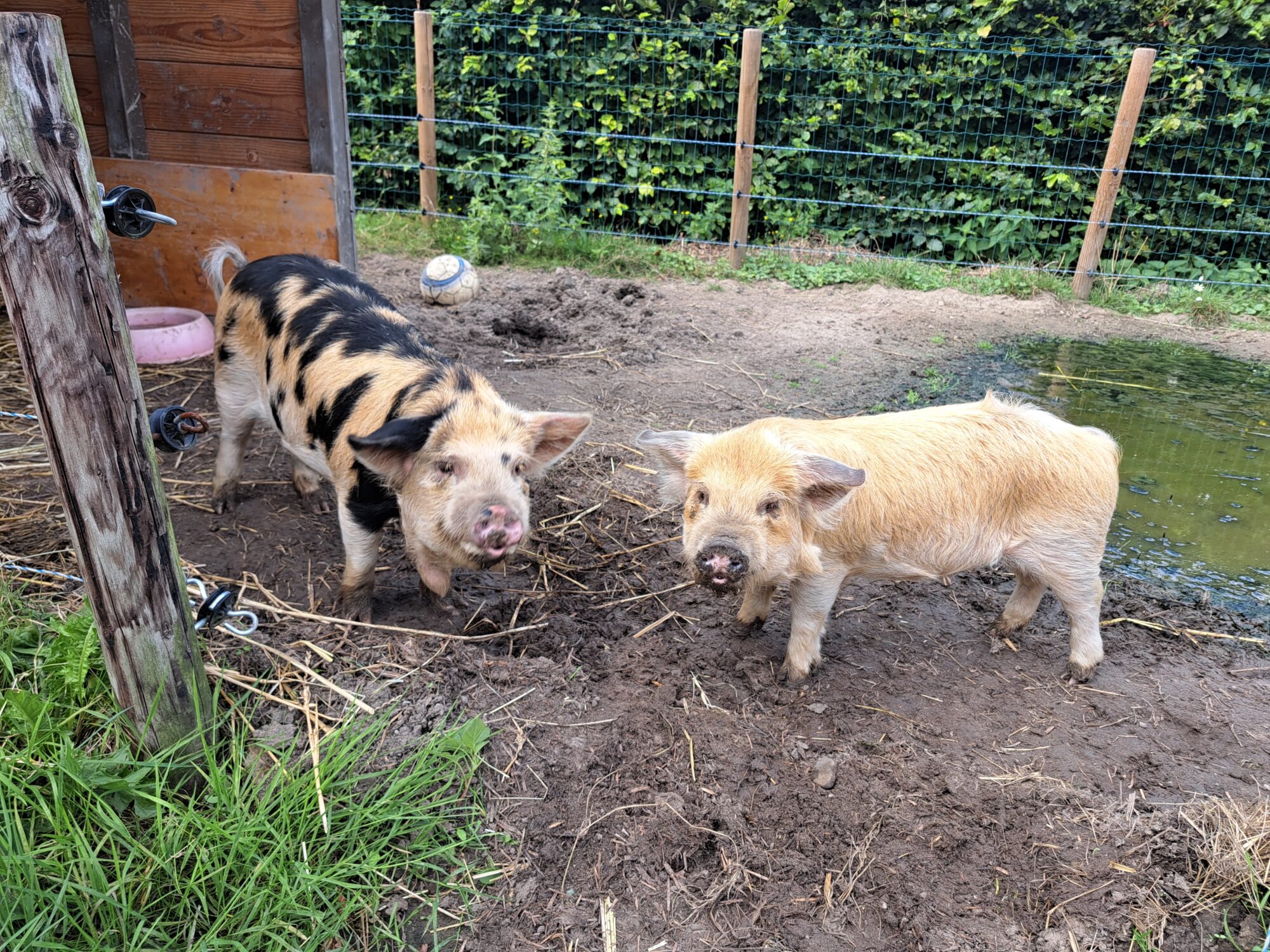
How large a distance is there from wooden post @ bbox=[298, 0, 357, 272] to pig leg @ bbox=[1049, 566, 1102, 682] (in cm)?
522

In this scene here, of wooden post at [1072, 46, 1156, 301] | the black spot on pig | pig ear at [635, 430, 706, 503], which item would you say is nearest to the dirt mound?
the black spot on pig

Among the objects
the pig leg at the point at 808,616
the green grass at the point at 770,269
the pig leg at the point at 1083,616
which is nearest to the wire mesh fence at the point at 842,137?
the green grass at the point at 770,269

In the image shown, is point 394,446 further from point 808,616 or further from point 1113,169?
point 1113,169

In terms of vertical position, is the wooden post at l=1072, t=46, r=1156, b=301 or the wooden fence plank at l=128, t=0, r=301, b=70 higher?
the wooden fence plank at l=128, t=0, r=301, b=70

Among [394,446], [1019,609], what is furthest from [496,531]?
[1019,609]

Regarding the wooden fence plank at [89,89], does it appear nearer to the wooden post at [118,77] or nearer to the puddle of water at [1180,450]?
the wooden post at [118,77]

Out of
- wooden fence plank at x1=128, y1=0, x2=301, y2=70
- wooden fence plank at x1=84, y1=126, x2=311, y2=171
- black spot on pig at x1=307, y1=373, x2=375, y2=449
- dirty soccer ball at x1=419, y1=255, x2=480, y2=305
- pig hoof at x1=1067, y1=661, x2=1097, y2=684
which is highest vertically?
wooden fence plank at x1=128, y1=0, x2=301, y2=70

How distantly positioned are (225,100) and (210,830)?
5.50 m

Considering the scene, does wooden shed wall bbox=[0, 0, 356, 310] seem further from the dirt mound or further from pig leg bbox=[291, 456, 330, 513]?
pig leg bbox=[291, 456, 330, 513]

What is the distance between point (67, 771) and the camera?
8.73 ft

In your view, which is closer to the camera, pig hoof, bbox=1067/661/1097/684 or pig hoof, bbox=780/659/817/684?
pig hoof, bbox=780/659/817/684

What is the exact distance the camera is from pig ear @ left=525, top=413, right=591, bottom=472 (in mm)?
3699

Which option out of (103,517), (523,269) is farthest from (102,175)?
(103,517)

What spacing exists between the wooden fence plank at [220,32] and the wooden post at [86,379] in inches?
169
